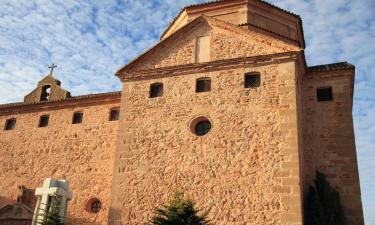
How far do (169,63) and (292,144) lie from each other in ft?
19.5

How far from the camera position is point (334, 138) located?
16016 mm

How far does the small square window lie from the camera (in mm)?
16062

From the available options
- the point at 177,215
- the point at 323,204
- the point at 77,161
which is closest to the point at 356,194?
the point at 323,204

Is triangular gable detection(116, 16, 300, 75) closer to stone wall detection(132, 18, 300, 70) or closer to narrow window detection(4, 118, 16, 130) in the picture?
stone wall detection(132, 18, 300, 70)

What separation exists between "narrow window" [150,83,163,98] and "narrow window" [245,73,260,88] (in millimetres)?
3422

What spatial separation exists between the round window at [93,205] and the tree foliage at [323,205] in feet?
29.2

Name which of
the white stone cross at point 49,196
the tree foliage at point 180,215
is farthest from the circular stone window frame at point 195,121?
the white stone cross at point 49,196

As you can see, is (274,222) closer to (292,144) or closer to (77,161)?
(292,144)

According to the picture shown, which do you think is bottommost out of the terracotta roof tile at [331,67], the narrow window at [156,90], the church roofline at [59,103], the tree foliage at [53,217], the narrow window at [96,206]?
the tree foliage at [53,217]

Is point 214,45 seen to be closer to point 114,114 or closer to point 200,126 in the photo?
point 200,126

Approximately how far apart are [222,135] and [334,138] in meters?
4.42

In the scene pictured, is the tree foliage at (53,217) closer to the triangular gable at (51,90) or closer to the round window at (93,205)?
the round window at (93,205)

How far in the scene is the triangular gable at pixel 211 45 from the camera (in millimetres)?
15859

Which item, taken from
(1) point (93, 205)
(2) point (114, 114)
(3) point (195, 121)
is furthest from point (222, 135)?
(1) point (93, 205)
